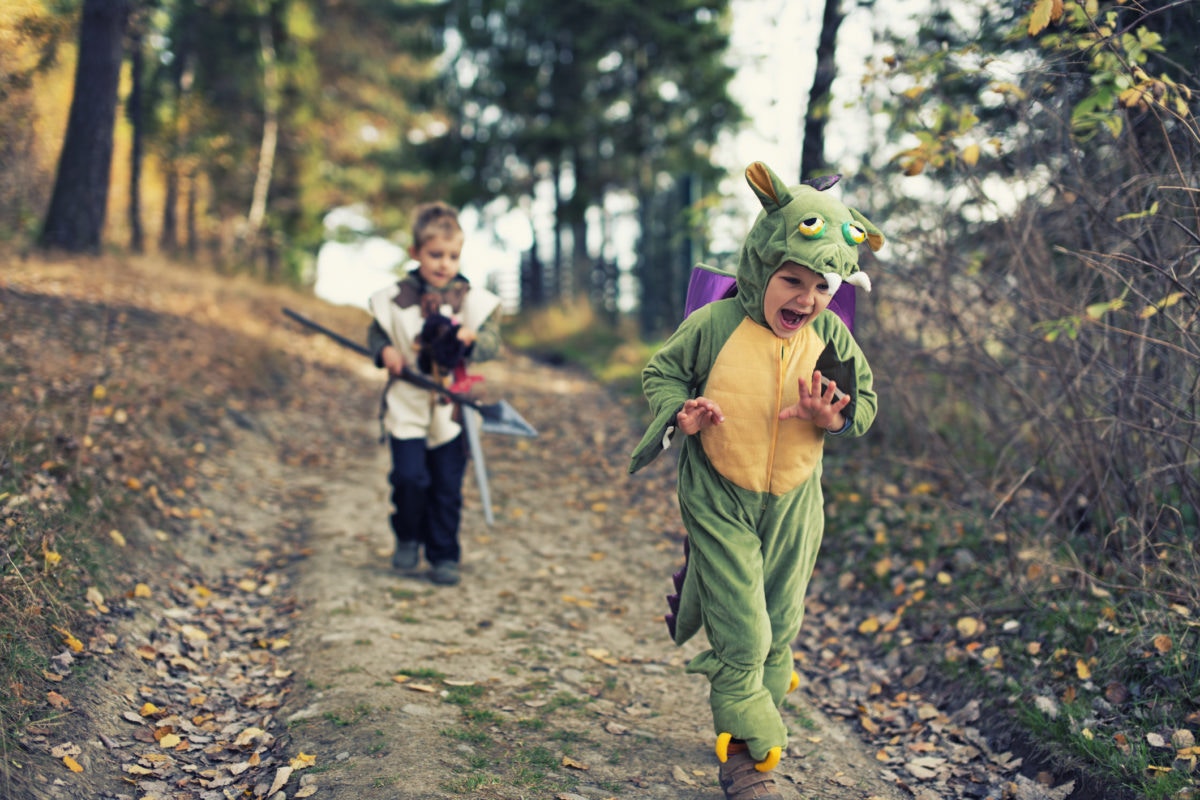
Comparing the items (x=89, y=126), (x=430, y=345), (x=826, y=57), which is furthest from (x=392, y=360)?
(x=89, y=126)

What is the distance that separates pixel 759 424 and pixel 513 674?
194 centimetres

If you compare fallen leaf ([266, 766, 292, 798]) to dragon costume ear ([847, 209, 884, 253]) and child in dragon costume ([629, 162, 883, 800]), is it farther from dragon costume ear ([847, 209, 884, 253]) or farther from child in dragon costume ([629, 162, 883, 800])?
dragon costume ear ([847, 209, 884, 253])

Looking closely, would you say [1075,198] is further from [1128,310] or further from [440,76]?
Answer: [440,76]

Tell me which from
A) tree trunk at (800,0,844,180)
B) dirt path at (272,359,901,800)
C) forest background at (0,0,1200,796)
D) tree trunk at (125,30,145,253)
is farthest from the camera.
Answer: tree trunk at (125,30,145,253)

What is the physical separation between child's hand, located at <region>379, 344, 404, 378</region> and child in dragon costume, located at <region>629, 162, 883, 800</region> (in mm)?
2274

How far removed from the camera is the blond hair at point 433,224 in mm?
5184

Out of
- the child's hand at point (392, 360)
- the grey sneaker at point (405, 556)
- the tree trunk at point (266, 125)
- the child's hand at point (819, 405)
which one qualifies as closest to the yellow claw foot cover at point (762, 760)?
the child's hand at point (819, 405)

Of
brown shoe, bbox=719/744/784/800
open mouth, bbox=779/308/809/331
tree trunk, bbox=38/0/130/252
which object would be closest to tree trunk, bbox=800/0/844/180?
open mouth, bbox=779/308/809/331

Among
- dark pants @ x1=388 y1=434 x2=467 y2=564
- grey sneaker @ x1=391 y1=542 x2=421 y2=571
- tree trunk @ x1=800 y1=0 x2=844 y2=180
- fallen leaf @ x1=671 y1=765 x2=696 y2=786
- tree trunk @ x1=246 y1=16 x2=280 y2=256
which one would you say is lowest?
fallen leaf @ x1=671 y1=765 x2=696 y2=786

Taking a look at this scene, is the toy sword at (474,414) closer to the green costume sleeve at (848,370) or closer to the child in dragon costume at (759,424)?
the child in dragon costume at (759,424)

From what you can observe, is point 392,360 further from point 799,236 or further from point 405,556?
point 799,236

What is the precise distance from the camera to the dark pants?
17.5 feet

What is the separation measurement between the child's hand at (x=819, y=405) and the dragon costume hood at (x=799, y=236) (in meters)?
0.33

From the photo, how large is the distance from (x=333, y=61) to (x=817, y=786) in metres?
20.6
